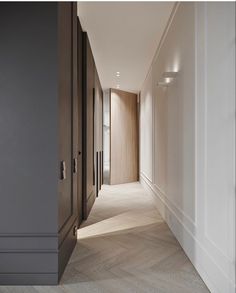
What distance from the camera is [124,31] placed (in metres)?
3.94

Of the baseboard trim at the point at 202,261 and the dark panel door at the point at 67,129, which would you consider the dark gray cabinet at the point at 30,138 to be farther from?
the baseboard trim at the point at 202,261

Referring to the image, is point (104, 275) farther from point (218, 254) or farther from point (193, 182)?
point (193, 182)

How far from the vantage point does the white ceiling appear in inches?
129

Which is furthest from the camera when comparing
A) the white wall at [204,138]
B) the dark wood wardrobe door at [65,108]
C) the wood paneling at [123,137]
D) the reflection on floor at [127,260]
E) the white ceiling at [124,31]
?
the wood paneling at [123,137]

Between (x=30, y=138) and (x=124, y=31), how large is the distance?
2568 mm

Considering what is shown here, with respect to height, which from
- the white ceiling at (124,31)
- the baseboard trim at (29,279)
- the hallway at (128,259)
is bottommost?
the hallway at (128,259)

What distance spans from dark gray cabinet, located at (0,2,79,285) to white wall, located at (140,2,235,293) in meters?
1.13

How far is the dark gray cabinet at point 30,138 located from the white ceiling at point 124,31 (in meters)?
1.37

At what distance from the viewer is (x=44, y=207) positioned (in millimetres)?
2061

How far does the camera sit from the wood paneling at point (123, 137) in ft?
25.6

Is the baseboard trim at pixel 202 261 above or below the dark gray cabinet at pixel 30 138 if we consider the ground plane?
below

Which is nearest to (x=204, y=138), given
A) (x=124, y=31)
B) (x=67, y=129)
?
(x=67, y=129)

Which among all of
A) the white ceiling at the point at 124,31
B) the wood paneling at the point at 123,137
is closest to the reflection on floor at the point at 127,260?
the white ceiling at the point at 124,31

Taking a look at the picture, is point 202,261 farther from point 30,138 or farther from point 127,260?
point 30,138
